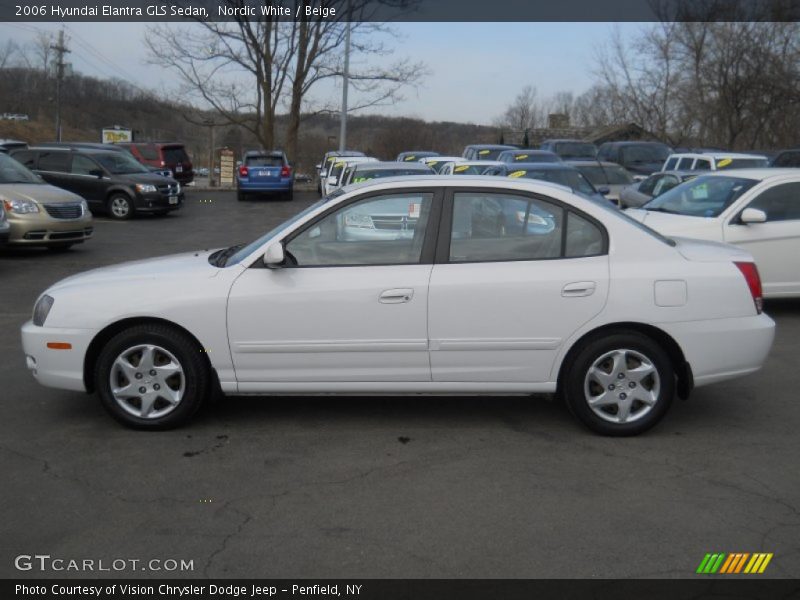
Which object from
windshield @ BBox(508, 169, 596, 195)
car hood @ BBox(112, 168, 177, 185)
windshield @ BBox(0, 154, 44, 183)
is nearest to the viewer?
windshield @ BBox(0, 154, 44, 183)

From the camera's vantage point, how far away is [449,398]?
20.5 feet

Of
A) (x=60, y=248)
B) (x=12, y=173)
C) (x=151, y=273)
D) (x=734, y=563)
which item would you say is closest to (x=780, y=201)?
(x=734, y=563)

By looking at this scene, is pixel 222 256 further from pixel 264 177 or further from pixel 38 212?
pixel 264 177

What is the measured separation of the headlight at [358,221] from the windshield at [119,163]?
1696cm

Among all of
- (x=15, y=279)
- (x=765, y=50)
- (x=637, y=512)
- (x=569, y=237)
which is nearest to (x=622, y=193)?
(x=15, y=279)

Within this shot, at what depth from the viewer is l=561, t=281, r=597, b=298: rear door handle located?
521 centimetres

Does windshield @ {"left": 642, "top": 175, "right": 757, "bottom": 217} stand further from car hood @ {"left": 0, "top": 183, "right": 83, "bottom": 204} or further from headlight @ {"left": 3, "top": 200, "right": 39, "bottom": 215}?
headlight @ {"left": 3, "top": 200, "right": 39, "bottom": 215}

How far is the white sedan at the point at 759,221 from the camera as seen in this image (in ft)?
29.9

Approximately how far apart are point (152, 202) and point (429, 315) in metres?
17.0

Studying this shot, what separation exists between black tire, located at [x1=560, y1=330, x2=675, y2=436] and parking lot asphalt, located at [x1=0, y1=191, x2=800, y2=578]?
0.15 m

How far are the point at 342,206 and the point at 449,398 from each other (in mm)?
1697

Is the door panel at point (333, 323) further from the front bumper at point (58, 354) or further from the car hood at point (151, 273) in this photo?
the front bumper at point (58, 354)

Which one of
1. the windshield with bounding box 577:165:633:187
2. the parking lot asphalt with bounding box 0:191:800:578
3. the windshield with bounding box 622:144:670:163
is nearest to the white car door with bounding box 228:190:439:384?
the parking lot asphalt with bounding box 0:191:800:578

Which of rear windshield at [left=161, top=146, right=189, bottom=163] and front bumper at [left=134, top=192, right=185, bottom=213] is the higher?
rear windshield at [left=161, top=146, right=189, bottom=163]
